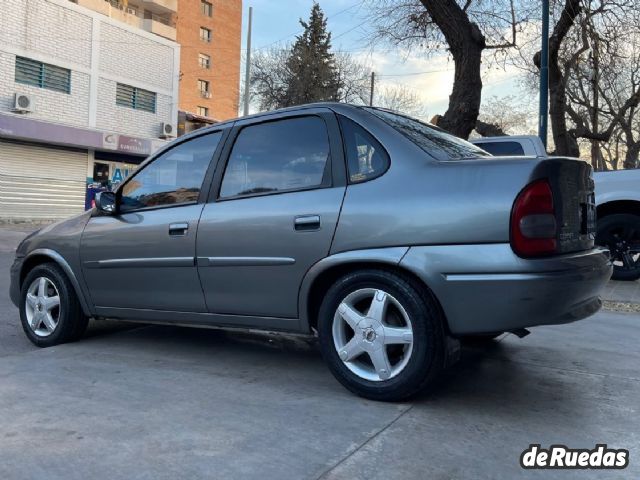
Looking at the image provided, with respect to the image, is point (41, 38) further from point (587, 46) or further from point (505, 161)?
point (505, 161)

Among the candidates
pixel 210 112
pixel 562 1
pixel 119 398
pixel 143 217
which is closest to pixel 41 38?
pixel 562 1

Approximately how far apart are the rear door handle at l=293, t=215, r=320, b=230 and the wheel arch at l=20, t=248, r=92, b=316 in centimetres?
211

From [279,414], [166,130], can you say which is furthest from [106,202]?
[166,130]

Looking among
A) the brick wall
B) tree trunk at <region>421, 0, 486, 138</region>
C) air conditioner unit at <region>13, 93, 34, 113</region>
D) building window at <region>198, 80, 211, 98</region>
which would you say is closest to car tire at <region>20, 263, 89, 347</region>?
tree trunk at <region>421, 0, 486, 138</region>

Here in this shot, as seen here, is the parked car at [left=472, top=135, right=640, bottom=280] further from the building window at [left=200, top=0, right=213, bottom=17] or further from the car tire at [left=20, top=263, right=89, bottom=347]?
the building window at [left=200, top=0, right=213, bottom=17]

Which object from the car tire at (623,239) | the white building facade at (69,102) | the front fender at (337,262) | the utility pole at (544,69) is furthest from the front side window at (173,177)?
the white building facade at (69,102)

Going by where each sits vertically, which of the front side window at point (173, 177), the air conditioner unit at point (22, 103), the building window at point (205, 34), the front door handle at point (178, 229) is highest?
the building window at point (205, 34)

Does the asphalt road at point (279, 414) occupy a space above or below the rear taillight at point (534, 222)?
below

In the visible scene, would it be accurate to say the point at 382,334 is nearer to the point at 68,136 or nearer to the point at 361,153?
the point at 361,153

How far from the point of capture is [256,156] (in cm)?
401

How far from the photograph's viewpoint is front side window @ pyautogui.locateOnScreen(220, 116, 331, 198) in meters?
3.71

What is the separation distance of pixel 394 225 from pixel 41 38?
21.0 meters

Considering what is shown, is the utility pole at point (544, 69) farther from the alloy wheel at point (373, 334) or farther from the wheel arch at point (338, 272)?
the alloy wheel at point (373, 334)

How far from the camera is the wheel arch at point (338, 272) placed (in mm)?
3213
